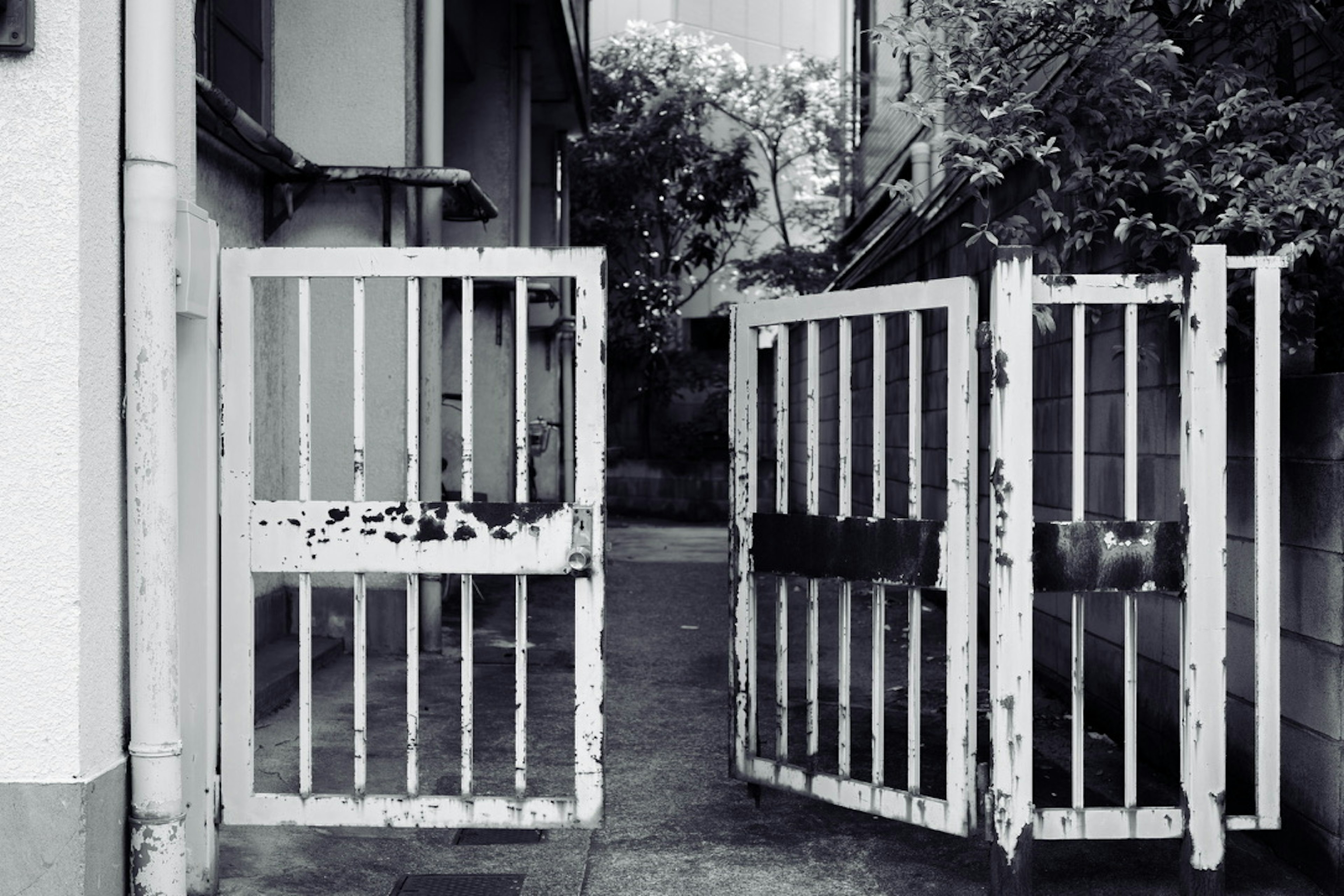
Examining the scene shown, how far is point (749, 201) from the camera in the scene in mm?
21141

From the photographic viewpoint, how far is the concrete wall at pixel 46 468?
3418mm

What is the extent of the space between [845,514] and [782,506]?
1.49 feet

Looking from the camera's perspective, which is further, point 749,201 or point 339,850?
point 749,201

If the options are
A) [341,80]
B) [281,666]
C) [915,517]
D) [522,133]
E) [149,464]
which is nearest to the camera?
[149,464]

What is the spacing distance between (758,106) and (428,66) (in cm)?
1385

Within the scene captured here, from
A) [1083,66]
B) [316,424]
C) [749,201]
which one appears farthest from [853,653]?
[749,201]

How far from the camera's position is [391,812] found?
414 cm

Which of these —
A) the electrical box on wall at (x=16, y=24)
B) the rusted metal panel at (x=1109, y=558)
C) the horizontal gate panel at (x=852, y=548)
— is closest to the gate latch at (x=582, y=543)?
the horizontal gate panel at (x=852, y=548)

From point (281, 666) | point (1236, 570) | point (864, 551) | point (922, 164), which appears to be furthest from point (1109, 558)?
point (922, 164)

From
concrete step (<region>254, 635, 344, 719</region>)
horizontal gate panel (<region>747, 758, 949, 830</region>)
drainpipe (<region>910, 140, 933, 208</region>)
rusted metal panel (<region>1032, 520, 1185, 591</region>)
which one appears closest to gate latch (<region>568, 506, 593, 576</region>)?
horizontal gate panel (<region>747, 758, 949, 830</region>)

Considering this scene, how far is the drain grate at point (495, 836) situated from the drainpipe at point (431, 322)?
138 inches

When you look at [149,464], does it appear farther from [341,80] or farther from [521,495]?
[341,80]

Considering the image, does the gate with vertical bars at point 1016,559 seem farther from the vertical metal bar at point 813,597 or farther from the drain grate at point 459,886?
the drain grate at point 459,886

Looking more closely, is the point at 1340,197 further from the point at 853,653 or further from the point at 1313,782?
the point at 853,653
